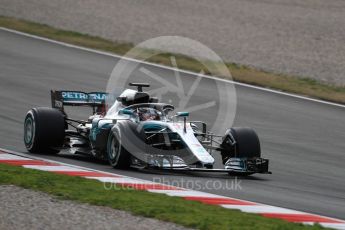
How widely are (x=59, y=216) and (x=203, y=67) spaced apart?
15005 mm

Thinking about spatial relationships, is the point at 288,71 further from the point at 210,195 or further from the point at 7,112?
the point at 210,195

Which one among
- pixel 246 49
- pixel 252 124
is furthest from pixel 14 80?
pixel 246 49

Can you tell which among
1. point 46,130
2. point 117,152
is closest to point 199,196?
point 117,152

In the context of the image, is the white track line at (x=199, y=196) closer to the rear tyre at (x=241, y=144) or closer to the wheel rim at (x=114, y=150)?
the wheel rim at (x=114, y=150)

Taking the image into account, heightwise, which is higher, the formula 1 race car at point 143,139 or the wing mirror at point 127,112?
the wing mirror at point 127,112

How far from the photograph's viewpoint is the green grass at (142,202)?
9.46 m

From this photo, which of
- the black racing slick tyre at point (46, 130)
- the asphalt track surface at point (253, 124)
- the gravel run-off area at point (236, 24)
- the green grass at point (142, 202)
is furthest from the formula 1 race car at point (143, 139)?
the gravel run-off area at point (236, 24)

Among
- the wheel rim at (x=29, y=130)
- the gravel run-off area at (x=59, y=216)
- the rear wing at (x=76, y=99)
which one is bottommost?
the gravel run-off area at (x=59, y=216)

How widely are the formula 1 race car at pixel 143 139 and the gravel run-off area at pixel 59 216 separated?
272cm

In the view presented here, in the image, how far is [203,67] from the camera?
24.1m

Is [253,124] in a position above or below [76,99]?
below

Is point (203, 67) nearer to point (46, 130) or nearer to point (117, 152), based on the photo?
point (46, 130)

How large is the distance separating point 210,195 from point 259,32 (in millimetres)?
18680

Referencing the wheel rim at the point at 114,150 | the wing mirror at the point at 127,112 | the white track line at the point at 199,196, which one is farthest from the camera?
the wing mirror at the point at 127,112
